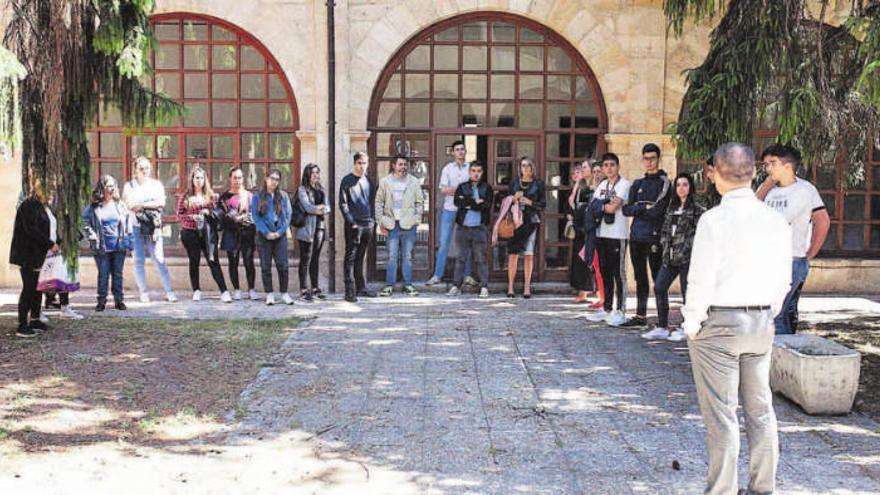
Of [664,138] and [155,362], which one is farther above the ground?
[664,138]

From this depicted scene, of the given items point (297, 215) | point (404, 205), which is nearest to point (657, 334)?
point (404, 205)

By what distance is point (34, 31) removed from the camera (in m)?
7.75

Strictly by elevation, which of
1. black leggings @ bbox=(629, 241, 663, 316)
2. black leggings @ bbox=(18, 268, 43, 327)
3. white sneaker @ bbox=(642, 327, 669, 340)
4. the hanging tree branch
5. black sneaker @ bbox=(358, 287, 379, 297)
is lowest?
white sneaker @ bbox=(642, 327, 669, 340)

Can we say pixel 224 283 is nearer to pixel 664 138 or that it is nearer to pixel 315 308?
pixel 315 308

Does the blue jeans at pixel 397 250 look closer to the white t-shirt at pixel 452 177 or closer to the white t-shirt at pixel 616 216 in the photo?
the white t-shirt at pixel 452 177

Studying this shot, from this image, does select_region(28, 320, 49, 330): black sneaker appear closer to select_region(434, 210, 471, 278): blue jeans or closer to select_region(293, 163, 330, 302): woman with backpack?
select_region(293, 163, 330, 302): woman with backpack

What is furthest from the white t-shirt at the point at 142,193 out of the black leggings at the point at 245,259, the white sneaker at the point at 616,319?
the white sneaker at the point at 616,319

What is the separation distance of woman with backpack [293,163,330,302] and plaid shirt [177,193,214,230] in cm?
111

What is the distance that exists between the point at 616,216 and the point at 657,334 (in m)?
1.38

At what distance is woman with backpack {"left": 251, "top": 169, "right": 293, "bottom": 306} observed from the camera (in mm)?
11352

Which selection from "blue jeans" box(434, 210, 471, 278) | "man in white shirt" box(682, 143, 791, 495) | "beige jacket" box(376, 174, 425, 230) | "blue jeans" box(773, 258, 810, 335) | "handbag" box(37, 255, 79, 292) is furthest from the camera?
"blue jeans" box(434, 210, 471, 278)

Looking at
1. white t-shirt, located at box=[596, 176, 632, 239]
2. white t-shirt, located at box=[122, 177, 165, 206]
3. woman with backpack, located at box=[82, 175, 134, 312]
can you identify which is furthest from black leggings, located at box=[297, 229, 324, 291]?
white t-shirt, located at box=[596, 176, 632, 239]

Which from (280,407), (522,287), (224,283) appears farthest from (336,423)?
(522,287)

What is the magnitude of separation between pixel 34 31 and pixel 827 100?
6.91 m
